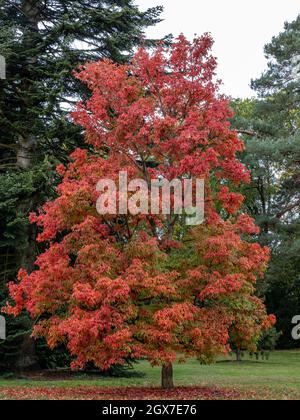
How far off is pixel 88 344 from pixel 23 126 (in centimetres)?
907

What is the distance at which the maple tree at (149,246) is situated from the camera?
37.1 feet

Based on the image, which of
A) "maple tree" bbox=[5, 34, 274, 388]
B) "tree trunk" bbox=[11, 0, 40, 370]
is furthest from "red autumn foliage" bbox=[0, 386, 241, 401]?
"tree trunk" bbox=[11, 0, 40, 370]

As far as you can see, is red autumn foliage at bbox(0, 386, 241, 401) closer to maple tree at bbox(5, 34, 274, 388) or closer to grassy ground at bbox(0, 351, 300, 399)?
grassy ground at bbox(0, 351, 300, 399)

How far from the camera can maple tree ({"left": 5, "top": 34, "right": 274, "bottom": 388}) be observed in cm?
1130

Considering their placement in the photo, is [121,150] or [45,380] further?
[45,380]

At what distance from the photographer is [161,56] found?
531 inches

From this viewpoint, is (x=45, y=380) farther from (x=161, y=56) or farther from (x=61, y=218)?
(x=161, y=56)

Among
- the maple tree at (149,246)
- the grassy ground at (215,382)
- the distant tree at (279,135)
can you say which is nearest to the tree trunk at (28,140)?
the grassy ground at (215,382)

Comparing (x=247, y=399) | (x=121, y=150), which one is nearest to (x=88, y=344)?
(x=247, y=399)

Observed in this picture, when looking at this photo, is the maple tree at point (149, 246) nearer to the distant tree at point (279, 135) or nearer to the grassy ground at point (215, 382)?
the grassy ground at point (215, 382)

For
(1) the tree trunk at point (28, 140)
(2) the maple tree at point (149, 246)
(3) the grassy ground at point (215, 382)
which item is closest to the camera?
(2) the maple tree at point (149, 246)

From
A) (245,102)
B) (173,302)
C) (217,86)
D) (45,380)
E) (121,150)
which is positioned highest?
(245,102)

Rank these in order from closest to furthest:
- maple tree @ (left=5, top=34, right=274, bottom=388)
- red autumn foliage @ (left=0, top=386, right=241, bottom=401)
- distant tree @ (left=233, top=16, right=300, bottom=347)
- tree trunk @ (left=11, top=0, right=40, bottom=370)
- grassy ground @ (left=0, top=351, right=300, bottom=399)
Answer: maple tree @ (left=5, top=34, right=274, bottom=388) < red autumn foliage @ (left=0, top=386, right=241, bottom=401) < grassy ground @ (left=0, top=351, right=300, bottom=399) < tree trunk @ (left=11, top=0, right=40, bottom=370) < distant tree @ (left=233, top=16, right=300, bottom=347)
